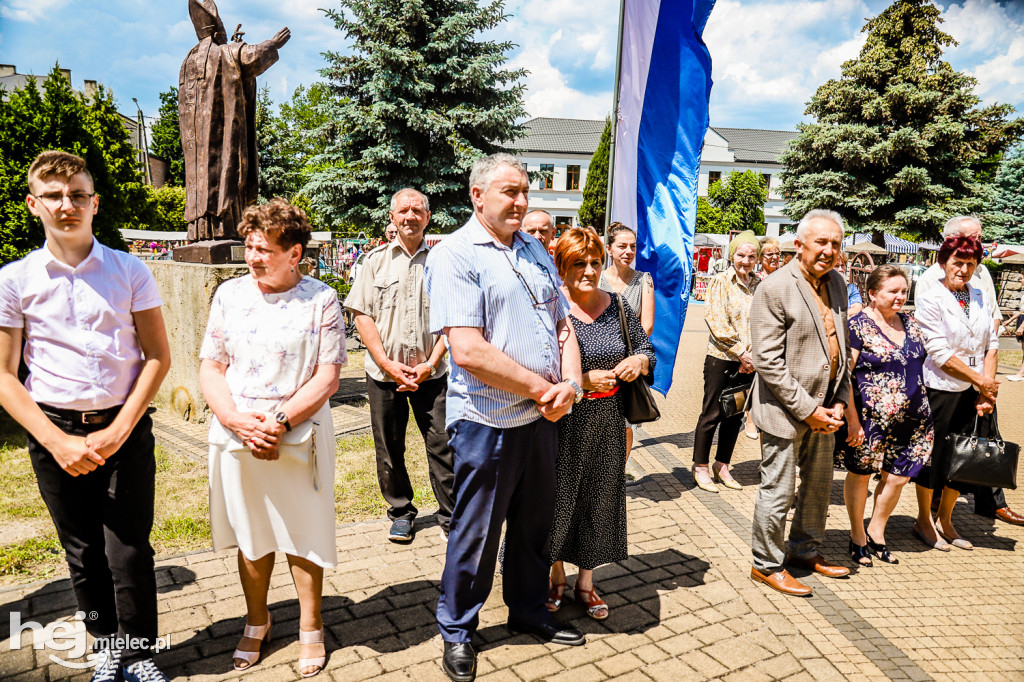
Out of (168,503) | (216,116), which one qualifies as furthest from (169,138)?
(168,503)

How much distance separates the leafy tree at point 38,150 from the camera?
24.8 feet

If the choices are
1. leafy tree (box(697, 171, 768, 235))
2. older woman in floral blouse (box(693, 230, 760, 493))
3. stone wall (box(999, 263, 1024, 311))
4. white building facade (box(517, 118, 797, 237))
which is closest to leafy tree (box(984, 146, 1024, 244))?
leafy tree (box(697, 171, 768, 235))

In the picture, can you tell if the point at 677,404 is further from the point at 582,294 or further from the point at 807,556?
the point at 582,294

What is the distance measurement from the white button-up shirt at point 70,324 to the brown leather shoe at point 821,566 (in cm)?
391

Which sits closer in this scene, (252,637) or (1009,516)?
(252,637)

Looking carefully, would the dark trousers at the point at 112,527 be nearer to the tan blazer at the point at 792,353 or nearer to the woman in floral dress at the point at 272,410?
the woman in floral dress at the point at 272,410

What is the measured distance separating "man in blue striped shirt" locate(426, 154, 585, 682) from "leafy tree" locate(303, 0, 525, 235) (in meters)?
16.4

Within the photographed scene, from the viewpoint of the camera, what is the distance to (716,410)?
580cm

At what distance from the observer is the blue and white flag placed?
5133 millimetres

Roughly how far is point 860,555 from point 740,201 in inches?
1896

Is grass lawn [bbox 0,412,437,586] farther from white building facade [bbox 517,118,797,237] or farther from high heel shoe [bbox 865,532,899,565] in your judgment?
white building facade [bbox 517,118,797,237]

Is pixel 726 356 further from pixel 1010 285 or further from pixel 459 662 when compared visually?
pixel 1010 285

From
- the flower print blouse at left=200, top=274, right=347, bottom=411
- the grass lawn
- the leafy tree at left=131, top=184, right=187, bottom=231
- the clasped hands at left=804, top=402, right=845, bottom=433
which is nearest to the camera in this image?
the flower print blouse at left=200, top=274, right=347, bottom=411

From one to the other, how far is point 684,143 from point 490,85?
1558 centimetres
